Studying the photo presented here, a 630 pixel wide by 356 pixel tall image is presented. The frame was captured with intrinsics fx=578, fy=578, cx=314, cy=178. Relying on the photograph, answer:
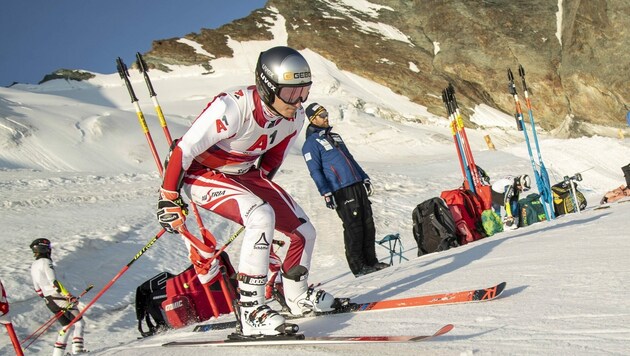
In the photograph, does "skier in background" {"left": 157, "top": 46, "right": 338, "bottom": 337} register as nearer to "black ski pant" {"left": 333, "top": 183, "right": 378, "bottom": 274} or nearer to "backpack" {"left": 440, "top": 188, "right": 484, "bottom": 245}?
"black ski pant" {"left": 333, "top": 183, "right": 378, "bottom": 274}

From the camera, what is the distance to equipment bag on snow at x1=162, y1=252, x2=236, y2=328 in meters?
5.53

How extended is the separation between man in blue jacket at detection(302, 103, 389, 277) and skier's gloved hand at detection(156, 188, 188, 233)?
136 inches

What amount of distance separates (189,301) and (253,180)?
2.00 metres

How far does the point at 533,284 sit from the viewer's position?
11.9 ft

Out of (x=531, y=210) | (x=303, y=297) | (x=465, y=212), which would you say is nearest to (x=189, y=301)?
(x=303, y=297)

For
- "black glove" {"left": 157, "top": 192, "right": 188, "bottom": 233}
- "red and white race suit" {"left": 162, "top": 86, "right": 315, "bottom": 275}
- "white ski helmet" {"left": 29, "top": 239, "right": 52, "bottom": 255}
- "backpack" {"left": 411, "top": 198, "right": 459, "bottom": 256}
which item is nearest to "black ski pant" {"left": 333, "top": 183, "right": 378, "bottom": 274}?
"backpack" {"left": 411, "top": 198, "right": 459, "bottom": 256}

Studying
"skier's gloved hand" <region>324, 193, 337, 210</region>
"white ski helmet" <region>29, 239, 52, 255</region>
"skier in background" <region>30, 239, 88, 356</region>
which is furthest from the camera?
"skier's gloved hand" <region>324, 193, 337, 210</region>

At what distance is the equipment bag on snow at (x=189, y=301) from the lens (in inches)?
218

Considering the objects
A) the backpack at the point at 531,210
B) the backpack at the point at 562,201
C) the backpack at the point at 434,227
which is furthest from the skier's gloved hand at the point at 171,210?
the backpack at the point at 562,201

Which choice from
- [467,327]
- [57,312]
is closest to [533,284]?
[467,327]

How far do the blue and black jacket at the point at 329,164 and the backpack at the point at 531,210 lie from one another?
3.80m

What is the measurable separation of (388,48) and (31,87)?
29.0 m

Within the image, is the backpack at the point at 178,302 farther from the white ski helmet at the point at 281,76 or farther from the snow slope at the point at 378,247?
the white ski helmet at the point at 281,76

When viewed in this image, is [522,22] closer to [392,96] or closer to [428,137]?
[392,96]
